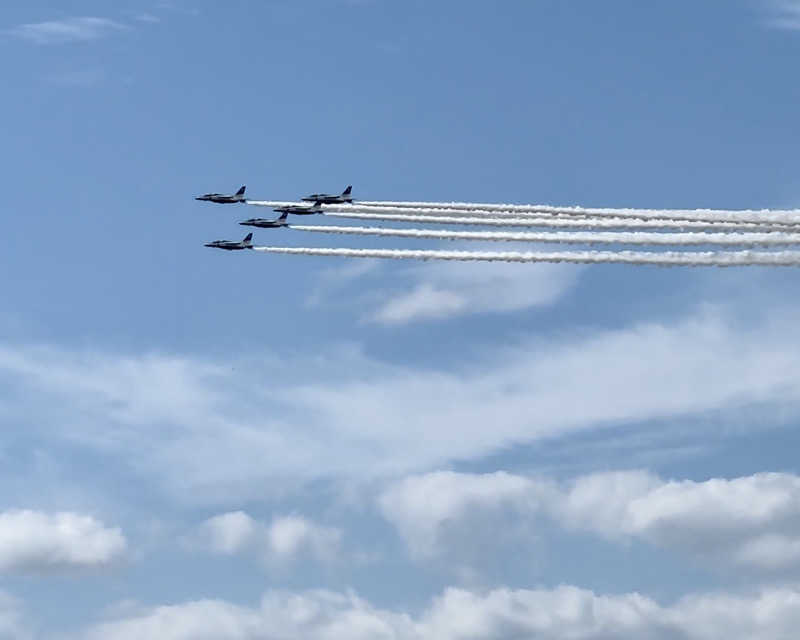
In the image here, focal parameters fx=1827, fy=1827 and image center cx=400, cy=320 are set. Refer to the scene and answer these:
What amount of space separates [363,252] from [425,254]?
10.6 m

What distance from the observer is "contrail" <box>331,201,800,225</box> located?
5487 inches

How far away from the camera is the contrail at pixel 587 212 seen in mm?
139375

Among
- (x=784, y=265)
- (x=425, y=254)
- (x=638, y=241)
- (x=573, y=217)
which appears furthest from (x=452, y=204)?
(x=784, y=265)

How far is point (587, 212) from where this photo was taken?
154750 millimetres

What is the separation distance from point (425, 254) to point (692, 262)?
3226 centimetres

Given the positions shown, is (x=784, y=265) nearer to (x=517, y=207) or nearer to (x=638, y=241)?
Result: (x=638, y=241)

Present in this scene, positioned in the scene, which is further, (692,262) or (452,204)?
(452,204)

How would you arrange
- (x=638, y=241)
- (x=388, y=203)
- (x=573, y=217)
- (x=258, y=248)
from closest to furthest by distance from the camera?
(x=638, y=241) → (x=573, y=217) → (x=388, y=203) → (x=258, y=248)

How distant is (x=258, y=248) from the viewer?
196375 mm

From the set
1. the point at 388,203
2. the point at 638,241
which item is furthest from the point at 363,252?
the point at 638,241

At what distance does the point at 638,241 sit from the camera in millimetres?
145500

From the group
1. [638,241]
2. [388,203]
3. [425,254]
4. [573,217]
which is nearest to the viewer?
[638,241]

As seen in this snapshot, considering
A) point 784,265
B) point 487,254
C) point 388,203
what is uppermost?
point 388,203

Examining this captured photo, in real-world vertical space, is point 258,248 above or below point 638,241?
above
